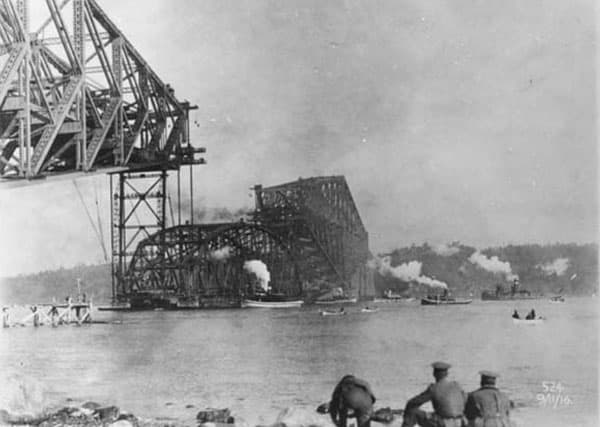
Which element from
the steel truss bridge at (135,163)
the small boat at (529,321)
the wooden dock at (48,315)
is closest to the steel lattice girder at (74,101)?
the steel truss bridge at (135,163)

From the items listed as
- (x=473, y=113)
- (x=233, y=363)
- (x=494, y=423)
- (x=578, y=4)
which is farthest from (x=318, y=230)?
(x=494, y=423)

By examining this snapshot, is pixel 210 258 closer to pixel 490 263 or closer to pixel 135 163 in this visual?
pixel 135 163

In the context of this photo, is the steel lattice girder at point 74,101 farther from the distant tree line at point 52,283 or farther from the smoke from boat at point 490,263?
the smoke from boat at point 490,263

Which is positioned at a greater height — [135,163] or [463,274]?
[135,163]

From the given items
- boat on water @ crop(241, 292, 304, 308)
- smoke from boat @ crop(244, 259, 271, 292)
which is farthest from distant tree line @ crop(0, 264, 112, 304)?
boat on water @ crop(241, 292, 304, 308)

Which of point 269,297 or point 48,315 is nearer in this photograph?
point 269,297
